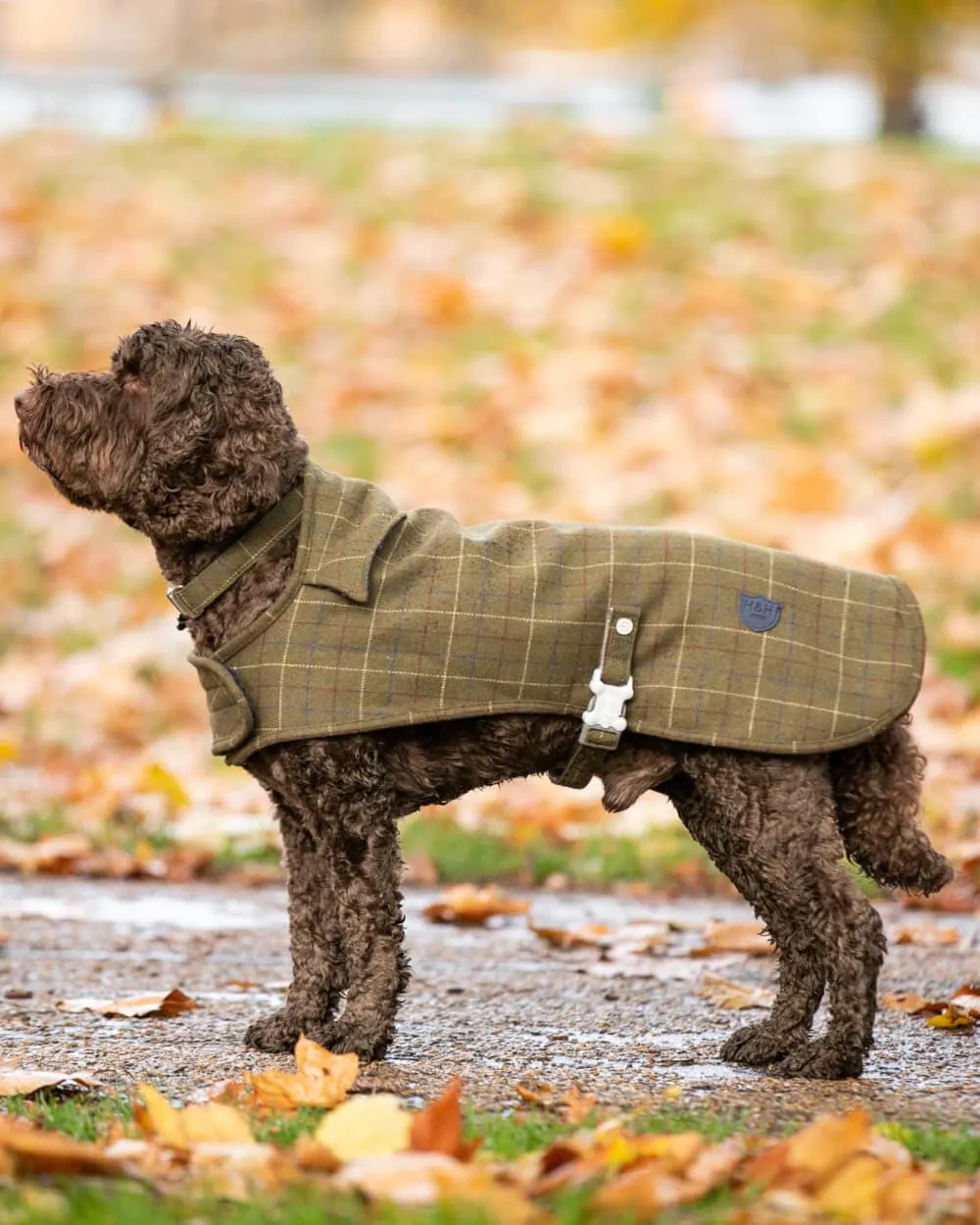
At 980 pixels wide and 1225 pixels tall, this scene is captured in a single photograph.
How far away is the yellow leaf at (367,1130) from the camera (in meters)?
3.50

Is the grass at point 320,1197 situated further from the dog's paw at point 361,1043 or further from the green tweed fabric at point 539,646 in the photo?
the green tweed fabric at point 539,646

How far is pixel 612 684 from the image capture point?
15.2 ft

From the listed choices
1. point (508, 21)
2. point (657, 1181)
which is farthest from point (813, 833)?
point (508, 21)

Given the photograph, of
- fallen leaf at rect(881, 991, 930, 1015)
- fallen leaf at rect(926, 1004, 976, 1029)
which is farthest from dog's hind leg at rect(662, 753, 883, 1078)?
fallen leaf at rect(881, 991, 930, 1015)

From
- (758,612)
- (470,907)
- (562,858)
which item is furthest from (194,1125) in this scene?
(562,858)

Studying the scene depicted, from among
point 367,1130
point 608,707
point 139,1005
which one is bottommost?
point 139,1005

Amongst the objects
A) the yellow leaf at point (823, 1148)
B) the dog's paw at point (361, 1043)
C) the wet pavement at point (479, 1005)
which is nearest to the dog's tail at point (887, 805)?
the wet pavement at point (479, 1005)

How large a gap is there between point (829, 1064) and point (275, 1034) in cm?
149

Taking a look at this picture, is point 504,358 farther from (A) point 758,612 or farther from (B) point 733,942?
(A) point 758,612

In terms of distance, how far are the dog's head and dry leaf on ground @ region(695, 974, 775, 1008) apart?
214 centimetres

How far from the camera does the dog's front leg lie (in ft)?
15.9

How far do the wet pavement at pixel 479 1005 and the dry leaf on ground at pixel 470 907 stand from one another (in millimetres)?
63

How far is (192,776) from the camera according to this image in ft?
30.2

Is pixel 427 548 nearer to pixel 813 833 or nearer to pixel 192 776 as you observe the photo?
pixel 813 833
